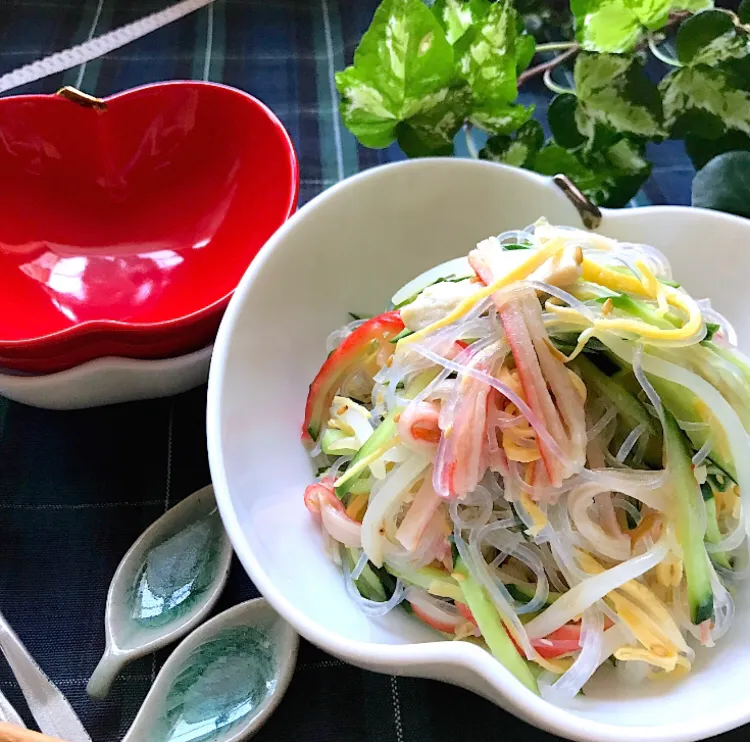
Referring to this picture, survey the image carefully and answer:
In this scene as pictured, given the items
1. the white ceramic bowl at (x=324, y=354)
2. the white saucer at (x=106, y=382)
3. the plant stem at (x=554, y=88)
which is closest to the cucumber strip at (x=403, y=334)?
the white ceramic bowl at (x=324, y=354)

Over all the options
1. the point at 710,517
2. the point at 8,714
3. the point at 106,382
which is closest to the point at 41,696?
the point at 8,714

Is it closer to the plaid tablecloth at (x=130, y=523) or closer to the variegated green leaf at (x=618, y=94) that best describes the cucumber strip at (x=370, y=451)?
the plaid tablecloth at (x=130, y=523)

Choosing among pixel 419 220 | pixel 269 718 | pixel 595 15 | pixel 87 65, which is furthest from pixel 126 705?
pixel 87 65

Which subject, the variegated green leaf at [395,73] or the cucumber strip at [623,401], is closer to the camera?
the cucumber strip at [623,401]

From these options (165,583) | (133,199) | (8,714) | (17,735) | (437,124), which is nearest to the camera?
(17,735)

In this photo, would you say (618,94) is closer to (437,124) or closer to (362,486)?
(437,124)

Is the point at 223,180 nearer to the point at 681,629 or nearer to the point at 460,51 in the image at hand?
the point at 460,51
